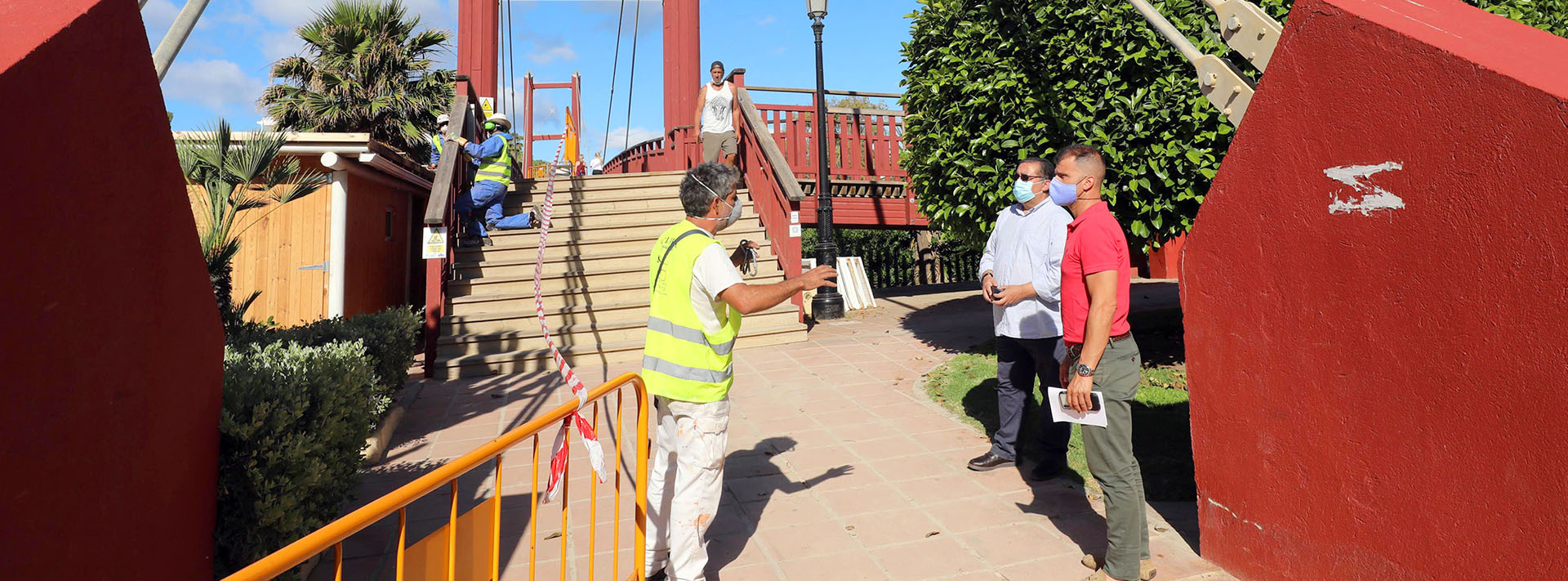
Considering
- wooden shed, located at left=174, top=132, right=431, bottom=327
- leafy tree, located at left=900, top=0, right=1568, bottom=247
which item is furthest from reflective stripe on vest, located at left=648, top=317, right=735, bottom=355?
wooden shed, located at left=174, top=132, right=431, bottom=327

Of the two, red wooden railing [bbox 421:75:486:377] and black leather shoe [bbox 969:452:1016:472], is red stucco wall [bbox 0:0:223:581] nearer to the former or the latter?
black leather shoe [bbox 969:452:1016:472]

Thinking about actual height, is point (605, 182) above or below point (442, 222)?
above

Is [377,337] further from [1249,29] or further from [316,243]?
[1249,29]

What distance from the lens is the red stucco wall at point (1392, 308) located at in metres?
1.99

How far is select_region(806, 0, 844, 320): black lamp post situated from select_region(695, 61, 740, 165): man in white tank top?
1.16 meters

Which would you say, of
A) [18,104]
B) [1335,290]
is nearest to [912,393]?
[1335,290]

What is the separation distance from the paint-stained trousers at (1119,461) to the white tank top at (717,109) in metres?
8.01

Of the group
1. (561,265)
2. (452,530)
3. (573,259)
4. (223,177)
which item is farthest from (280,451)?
(573,259)

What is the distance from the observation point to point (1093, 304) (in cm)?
297

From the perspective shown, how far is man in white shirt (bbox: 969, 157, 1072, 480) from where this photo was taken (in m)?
3.90

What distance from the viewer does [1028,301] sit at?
399 centimetres

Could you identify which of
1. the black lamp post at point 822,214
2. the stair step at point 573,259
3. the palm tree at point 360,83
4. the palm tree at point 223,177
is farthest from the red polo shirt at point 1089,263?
the palm tree at point 360,83

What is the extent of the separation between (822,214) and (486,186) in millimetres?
4170

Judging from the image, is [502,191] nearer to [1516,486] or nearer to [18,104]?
[18,104]
